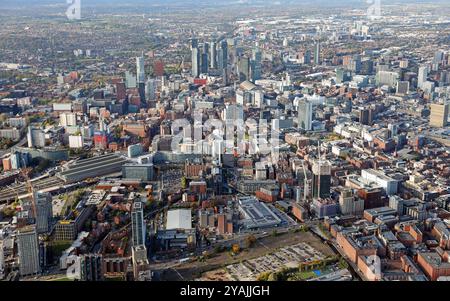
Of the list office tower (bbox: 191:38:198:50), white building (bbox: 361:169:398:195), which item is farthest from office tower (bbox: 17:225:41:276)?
office tower (bbox: 191:38:198:50)

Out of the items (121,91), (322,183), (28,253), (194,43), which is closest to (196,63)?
(194,43)

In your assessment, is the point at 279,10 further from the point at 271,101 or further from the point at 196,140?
the point at 196,140

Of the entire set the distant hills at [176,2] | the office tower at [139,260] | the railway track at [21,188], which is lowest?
the railway track at [21,188]

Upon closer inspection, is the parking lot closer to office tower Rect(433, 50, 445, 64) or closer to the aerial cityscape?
the aerial cityscape

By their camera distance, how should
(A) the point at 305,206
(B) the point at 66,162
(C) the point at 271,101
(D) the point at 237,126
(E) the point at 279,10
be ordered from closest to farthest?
(A) the point at 305,206 → (B) the point at 66,162 → (D) the point at 237,126 → (C) the point at 271,101 → (E) the point at 279,10

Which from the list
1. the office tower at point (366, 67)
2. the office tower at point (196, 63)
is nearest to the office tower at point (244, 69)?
the office tower at point (196, 63)
